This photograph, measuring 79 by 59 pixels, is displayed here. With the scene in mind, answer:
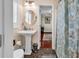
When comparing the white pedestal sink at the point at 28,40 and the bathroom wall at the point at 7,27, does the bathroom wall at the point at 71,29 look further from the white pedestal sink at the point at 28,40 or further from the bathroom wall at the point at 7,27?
the white pedestal sink at the point at 28,40

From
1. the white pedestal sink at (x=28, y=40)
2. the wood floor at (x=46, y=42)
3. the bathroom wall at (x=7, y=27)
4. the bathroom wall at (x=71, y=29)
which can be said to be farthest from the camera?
the wood floor at (x=46, y=42)

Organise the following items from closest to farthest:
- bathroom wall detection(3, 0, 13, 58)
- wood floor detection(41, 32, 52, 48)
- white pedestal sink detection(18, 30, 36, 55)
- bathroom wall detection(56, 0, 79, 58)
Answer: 1. bathroom wall detection(3, 0, 13, 58)
2. bathroom wall detection(56, 0, 79, 58)
3. white pedestal sink detection(18, 30, 36, 55)
4. wood floor detection(41, 32, 52, 48)

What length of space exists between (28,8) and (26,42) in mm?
1784

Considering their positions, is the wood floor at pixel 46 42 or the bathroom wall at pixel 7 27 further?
the wood floor at pixel 46 42

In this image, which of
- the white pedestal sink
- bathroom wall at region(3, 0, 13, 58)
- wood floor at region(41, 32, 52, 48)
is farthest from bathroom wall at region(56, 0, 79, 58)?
wood floor at region(41, 32, 52, 48)

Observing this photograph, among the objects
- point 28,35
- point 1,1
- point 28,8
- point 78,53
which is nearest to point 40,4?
point 28,8

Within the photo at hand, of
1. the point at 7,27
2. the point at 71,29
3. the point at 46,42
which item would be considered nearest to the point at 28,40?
the point at 46,42

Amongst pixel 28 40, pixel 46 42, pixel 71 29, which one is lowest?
pixel 46 42

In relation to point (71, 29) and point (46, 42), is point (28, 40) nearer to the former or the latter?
point (46, 42)

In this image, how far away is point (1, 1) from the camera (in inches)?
36.2

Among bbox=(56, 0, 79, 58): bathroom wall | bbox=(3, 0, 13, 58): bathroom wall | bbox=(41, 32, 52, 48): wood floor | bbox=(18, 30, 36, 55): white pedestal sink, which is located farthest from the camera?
bbox=(41, 32, 52, 48): wood floor

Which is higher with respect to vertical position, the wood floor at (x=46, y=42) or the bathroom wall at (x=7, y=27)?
the bathroom wall at (x=7, y=27)

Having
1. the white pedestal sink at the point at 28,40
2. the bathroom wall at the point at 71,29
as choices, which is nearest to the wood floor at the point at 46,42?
the white pedestal sink at the point at 28,40

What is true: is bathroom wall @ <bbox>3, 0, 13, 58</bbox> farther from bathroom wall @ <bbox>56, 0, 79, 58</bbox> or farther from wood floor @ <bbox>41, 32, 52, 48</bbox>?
wood floor @ <bbox>41, 32, 52, 48</bbox>
